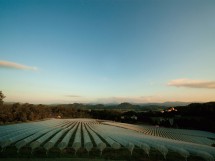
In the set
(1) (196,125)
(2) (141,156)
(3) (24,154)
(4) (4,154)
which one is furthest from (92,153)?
(1) (196,125)

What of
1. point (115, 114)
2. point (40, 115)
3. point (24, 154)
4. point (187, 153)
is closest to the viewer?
point (187, 153)

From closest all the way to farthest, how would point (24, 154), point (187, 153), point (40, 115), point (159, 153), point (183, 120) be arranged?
point (187, 153), point (24, 154), point (159, 153), point (183, 120), point (40, 115)

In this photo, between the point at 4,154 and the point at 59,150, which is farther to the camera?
the point at 59,150

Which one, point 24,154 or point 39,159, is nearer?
point 39,159

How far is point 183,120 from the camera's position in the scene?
318 ft

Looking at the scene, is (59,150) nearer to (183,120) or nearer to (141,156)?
(141,156)

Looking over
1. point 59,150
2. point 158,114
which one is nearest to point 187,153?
point 59,150

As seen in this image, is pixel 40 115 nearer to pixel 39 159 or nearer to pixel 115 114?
pixel 115 114

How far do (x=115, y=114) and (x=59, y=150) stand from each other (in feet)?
383

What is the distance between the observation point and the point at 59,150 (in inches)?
1083

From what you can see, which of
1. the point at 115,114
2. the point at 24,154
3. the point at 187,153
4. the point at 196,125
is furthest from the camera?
the point at 115,114

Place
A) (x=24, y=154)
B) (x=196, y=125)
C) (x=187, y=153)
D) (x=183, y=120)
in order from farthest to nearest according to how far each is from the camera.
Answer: (x=183, y=120)
(x=196, y=125)
(x=24, y=154)
(x=187, y=153)

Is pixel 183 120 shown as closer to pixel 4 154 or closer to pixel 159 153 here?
pixel 159 153

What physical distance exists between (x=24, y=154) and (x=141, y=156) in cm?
1446
